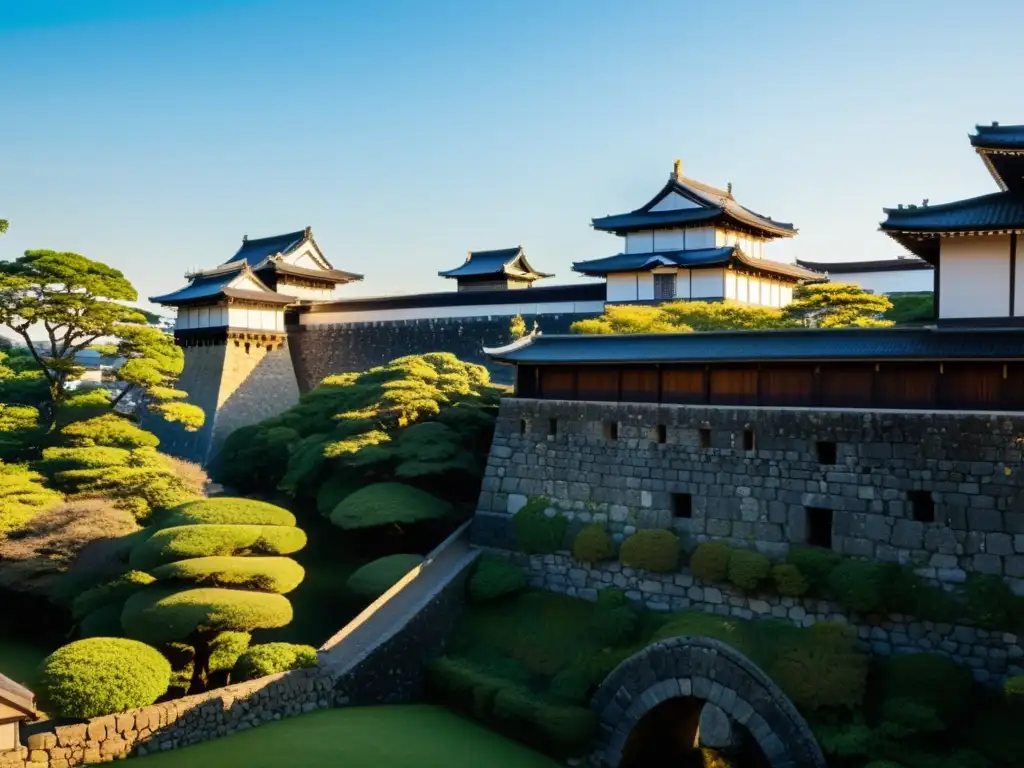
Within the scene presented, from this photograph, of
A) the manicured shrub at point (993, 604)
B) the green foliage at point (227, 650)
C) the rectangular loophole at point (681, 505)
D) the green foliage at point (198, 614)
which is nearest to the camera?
the manicured shrub at point (993, 604)

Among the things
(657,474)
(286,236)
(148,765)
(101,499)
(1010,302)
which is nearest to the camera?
(148,765)

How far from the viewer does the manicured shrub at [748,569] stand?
16906 millimetres

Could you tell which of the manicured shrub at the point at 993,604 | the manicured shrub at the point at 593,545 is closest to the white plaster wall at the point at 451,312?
the manicured shrub at the point at 593,545

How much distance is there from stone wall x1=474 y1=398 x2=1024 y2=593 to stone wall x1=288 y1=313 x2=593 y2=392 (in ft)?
40.1

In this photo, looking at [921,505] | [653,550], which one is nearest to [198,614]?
[653,550]

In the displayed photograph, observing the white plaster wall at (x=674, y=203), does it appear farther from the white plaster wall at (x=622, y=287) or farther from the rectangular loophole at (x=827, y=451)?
the rectangular loophole at (x=827, y=451)

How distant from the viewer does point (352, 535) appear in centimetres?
2444

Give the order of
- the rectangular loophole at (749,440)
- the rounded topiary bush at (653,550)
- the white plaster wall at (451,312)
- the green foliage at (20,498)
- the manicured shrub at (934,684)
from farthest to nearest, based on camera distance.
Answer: the white plaster wall at (451,312)
the green foliage at (20,498)
the rounded topiary bush at (653,550)
the rectangular loophole at (749,440)
the manicured shrub at (934,684)

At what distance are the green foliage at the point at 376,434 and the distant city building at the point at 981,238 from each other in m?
11.8

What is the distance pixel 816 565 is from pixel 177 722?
36.8 feet

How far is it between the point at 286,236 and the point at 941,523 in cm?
3153

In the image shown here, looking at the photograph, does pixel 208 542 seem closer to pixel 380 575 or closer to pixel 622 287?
pixel 380 575

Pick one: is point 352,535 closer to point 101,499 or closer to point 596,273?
point 101,499

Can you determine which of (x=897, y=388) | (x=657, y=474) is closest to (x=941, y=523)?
(x=897, y=388)
